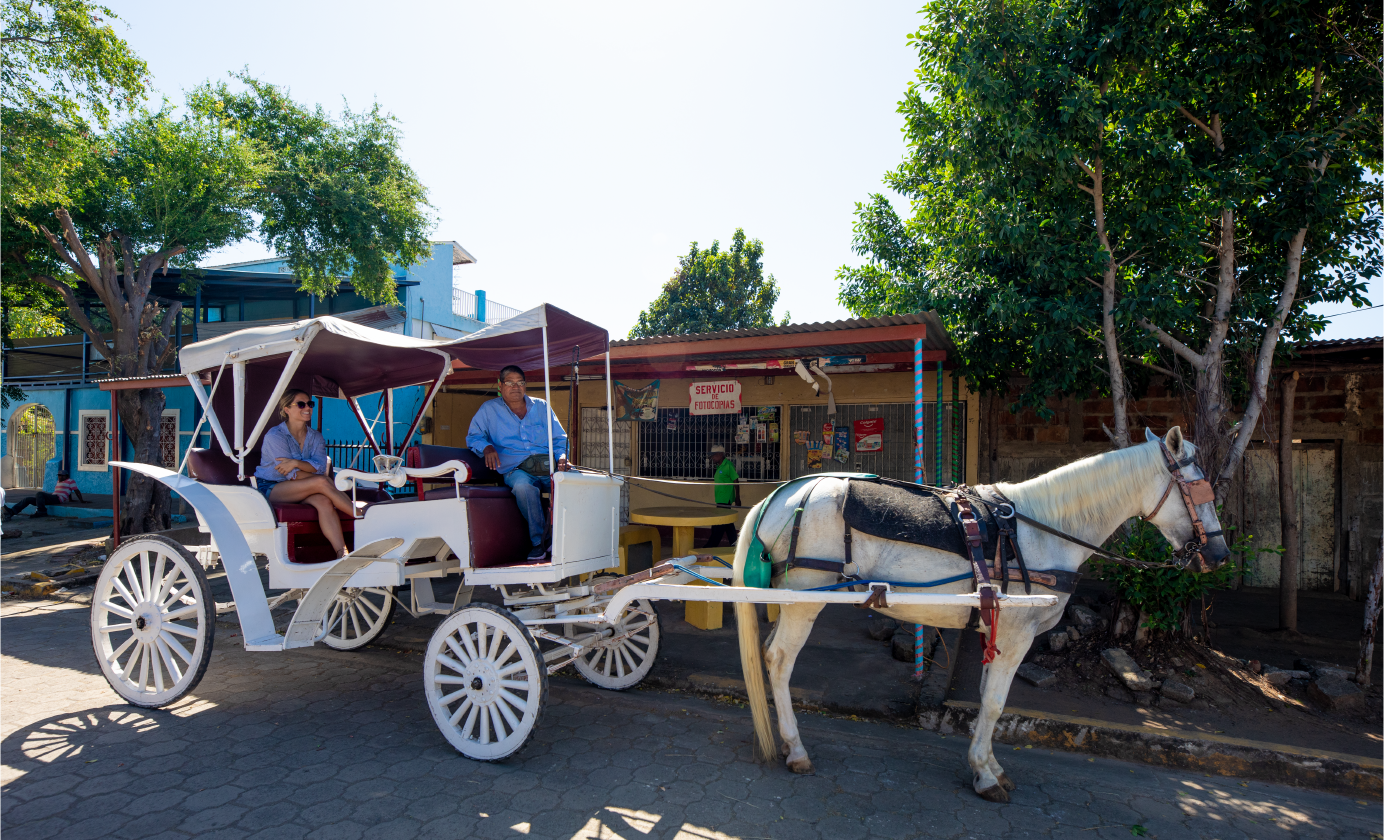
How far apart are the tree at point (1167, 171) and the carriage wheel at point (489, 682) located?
169 inches

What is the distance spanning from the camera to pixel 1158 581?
192 inches

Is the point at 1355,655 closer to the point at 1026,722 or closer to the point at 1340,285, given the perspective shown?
the point at 1340,285

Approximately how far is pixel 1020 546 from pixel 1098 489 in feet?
1.64

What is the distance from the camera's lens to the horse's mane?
3.67 meters

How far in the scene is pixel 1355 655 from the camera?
5516mm

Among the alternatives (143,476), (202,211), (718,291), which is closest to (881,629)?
(143,476)

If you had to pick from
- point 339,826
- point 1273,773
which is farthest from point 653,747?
point 1273,773

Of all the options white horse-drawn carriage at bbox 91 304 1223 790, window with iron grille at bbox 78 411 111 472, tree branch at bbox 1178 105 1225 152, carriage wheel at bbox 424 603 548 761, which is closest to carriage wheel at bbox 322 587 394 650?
white horse-drawn carriage at bbox 91 304 1223 790

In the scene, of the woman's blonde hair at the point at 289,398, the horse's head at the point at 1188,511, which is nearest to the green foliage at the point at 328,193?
the woman's blonde hair at the point at 289,398

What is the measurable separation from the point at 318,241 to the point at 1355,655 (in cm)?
1428

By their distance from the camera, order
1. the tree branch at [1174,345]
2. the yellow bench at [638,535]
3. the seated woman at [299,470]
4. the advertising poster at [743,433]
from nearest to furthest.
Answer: the seated woman at [299,470]
the tree branch at [1174,345]
the yellow bench at [638,535]
the advertising poster at [743,433]

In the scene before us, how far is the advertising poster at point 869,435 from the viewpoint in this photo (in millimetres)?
9438

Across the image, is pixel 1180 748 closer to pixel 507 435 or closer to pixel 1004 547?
pixel 1004 547

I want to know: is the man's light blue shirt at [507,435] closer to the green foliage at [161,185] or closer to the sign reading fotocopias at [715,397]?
the sign reading fotocopias at [715,397]
